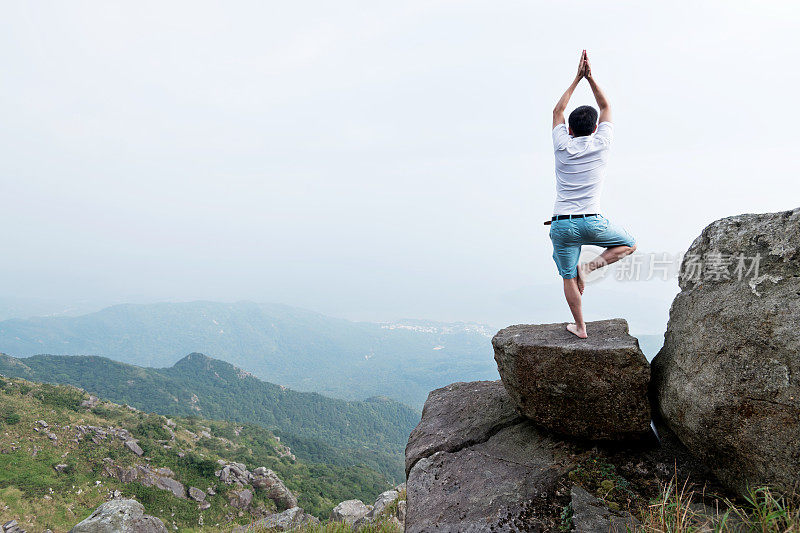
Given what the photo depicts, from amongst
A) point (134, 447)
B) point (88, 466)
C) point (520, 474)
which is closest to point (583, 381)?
point (520, 474)

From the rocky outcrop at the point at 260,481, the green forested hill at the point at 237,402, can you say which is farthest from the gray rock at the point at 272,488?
the green forested hill at the point at 237,402

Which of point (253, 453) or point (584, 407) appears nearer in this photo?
point (584, 407)

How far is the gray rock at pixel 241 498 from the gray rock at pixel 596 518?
6327 centimetres

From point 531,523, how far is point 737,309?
370 cm

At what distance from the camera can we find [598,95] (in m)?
5.85

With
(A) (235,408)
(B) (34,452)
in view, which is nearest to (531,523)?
(B) (34,452)

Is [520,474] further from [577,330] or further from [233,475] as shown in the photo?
[233,475]

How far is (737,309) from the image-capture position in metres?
4.74

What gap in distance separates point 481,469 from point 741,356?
395 centimetres

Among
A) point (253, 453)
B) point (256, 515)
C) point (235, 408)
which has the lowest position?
point (235, 408)

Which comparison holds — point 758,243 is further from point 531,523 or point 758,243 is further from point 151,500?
point 151,500

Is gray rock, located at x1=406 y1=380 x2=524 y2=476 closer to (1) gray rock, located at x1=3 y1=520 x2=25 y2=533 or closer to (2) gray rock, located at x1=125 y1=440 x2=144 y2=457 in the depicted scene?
(1) gray rock, located at x1=3 y1=520 x2=25 y2=533

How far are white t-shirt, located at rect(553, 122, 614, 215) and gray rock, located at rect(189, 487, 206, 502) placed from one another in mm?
64807

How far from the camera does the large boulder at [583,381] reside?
5.63 meters
